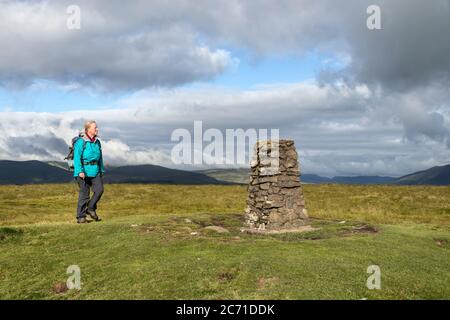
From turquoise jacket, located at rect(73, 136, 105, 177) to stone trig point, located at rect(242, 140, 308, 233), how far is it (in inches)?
378

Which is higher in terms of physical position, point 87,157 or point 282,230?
point 87,157

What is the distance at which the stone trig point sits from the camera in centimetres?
2488

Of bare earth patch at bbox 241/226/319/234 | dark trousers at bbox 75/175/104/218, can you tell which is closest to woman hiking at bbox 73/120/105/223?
dark trousers at bbox 75/175/104/218

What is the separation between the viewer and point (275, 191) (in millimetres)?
25188

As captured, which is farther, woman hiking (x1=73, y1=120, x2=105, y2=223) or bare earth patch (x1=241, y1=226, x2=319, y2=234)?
bare earth patch (x1=241, y1=226, x2=319, y2=234)

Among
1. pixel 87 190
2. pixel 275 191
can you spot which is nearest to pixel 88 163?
pixel 87 190

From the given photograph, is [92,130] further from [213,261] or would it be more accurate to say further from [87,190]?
[213,261]

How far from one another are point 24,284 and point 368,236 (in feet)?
53.2

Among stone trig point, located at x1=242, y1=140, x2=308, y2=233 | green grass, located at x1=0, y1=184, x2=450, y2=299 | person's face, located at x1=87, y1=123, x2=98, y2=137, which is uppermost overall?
person's face, located at x1=87, y1=123, x2=98, y2=137

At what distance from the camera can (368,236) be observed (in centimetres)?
2164

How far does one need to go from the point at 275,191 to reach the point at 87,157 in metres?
11.1

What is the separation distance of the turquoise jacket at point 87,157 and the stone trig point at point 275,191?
9.60m

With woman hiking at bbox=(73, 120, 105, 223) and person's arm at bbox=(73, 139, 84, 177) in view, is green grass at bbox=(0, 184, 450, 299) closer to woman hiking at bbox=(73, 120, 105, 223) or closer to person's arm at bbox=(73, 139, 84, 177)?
woman hiking at bbox=(73, 120, 105, 223)

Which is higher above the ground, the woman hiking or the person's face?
the person's face
